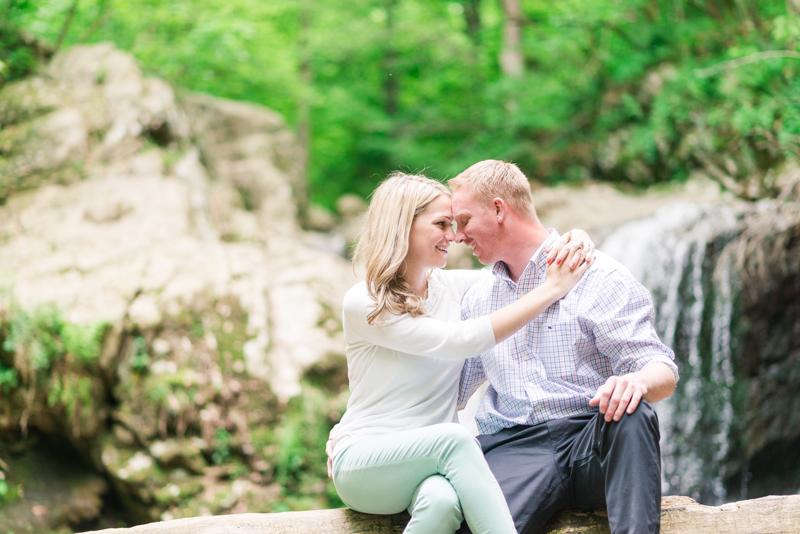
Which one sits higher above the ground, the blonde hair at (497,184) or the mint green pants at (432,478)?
the blonde hair at (497,184)

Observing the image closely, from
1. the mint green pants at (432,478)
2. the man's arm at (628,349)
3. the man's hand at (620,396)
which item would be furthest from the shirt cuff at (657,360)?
the mint green pants at (432,478)

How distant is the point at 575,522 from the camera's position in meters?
2.17

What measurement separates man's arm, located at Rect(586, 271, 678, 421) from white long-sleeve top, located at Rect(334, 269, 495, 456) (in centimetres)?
40

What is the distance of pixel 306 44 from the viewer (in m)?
13.8

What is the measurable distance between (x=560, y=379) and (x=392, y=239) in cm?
78

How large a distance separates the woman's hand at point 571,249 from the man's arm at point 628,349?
119mm

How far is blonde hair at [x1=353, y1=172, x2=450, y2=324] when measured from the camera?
207 centimetres

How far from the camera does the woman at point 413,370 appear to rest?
1.90 metres

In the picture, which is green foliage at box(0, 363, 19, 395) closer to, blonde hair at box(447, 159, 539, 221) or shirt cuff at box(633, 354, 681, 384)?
blonde hair at box(447, 159, 539, 221)

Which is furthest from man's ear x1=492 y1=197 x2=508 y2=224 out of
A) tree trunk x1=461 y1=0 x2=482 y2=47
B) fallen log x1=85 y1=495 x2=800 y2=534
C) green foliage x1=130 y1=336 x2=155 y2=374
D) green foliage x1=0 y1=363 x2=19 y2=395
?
tree trunk x1=461 y1=0 x2=482 y2=47

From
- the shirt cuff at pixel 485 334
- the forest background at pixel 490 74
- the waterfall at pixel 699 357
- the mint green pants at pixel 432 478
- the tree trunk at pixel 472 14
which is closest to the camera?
the mint green pants at pixel 432 478

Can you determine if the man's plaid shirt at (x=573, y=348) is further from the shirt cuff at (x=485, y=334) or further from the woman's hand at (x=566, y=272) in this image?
the shirt cuff at (x=485, y=334)

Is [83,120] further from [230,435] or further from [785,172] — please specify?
[785,172]

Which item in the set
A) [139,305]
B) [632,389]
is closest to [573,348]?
[632,389]
